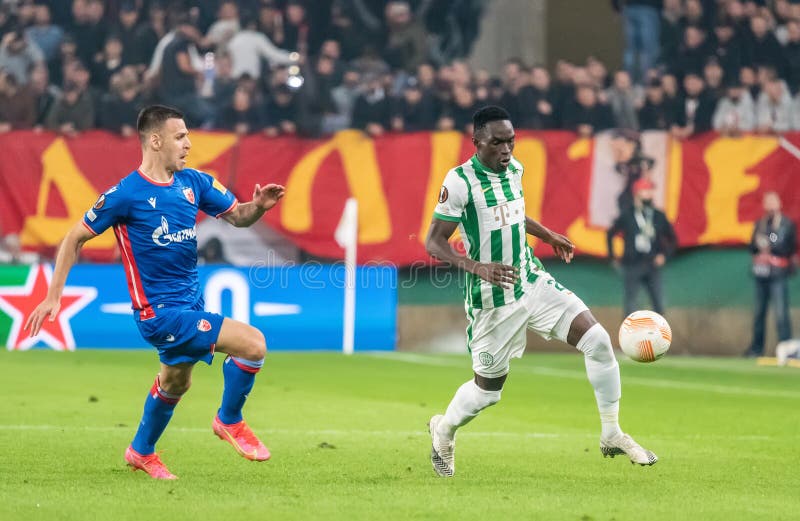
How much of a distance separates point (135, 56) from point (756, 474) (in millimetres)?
13012

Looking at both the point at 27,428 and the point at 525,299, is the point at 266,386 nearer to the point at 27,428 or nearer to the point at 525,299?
the point at 27,428

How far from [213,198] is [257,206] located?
30 centimetres

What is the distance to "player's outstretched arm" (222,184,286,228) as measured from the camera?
774cm

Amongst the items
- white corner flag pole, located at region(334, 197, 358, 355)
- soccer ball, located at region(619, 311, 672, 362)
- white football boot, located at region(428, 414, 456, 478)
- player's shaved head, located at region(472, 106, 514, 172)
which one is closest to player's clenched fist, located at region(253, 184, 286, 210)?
player's shaved head, located at region(472, 106, 514, 172)

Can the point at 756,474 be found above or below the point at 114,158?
below

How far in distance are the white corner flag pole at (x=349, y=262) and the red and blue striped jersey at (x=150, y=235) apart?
10.4 meters

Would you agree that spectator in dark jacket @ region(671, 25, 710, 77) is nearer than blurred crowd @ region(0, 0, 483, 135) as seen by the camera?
No

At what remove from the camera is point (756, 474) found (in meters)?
8.12

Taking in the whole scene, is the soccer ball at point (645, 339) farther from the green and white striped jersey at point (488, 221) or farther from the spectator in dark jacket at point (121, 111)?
the spectator in dark jacket at point (121, 111)

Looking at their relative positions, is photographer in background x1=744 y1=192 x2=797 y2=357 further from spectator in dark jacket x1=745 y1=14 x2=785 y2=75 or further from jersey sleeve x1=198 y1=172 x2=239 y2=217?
jersey sleeve x1=198 y1=172 x2=239 y2=217

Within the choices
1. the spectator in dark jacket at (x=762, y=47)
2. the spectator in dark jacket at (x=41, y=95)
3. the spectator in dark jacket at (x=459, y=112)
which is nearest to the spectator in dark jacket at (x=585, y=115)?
the spectator in dark jacket at (x=459, y=112)

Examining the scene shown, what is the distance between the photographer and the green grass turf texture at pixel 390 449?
6703 millimetres

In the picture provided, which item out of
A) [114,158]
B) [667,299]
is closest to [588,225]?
[667,299]

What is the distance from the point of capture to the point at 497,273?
293 inches
